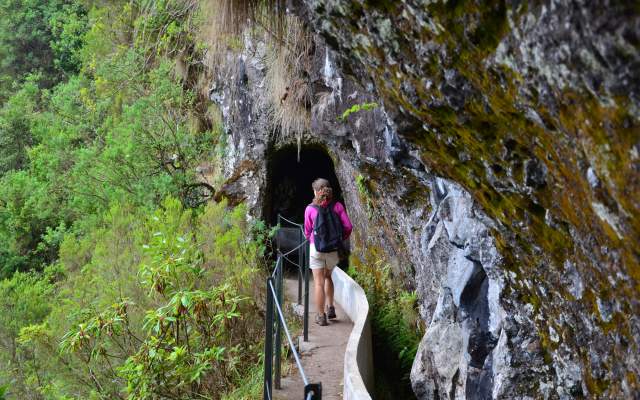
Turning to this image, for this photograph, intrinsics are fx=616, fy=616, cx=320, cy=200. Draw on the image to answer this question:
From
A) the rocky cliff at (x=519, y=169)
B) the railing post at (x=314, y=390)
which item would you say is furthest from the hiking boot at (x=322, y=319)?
the railing post at (x=314, y=390)

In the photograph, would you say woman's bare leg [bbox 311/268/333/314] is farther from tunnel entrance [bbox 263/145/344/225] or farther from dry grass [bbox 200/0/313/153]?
Result: tunnel entrance [bbox 263/145/344/225]

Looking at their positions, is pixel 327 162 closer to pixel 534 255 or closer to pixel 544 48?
pixel 534 255

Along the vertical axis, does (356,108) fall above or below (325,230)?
above

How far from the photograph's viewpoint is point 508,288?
3.90m

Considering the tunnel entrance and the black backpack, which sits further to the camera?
the tunnel entrance

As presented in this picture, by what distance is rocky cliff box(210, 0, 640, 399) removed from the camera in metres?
2.07

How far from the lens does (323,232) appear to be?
7.61 meters

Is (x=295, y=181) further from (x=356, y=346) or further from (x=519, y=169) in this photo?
(x=519, y=169)

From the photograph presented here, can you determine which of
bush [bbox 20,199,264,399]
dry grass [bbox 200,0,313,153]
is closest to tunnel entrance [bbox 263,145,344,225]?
dry grass [bbox 200,0,313,153]

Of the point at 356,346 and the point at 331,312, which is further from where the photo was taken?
the point at 331,312

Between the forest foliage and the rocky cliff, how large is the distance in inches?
98.7

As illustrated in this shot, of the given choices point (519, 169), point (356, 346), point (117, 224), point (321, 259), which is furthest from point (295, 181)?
point (519, 169)

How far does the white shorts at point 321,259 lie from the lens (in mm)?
7730

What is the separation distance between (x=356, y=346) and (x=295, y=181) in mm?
10687
